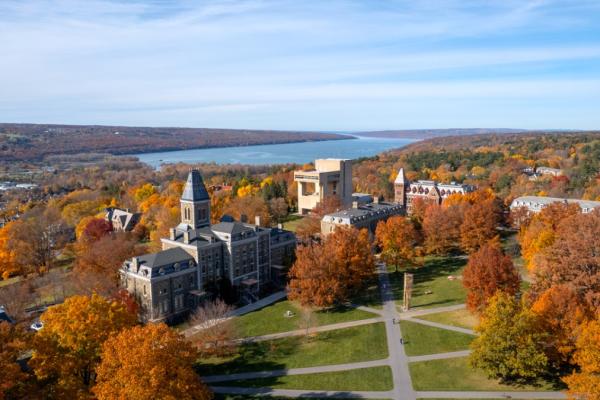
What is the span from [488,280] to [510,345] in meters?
10.5

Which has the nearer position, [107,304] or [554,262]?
[107,304]

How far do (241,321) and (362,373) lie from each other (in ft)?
53.7

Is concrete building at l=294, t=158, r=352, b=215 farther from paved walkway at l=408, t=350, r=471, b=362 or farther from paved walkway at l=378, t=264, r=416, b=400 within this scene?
paved walkway at l=408, t=350, r=471, b=362

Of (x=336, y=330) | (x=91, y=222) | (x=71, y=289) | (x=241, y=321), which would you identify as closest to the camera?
(x=336, y=330)

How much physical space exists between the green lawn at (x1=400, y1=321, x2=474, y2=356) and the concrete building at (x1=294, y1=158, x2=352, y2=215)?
59236mm

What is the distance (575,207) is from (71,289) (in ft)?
220

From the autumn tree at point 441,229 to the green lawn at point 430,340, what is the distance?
24.4 metres

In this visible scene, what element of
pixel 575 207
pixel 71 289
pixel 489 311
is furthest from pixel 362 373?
pixel 575 207

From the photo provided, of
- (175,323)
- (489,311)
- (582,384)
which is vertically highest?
(489,311)

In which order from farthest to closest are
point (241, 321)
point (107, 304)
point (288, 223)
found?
point (288, 223) < point (241, 321) < point (107, 304)

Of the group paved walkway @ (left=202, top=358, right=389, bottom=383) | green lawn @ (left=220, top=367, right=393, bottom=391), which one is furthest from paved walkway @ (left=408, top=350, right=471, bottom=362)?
green lawn @ (left=220, top=367, right=393, bottom=391)

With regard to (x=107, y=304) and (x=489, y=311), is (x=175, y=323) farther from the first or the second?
(x=489, y=311)

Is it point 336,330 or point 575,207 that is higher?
point 575,207

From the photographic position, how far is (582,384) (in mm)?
29578
